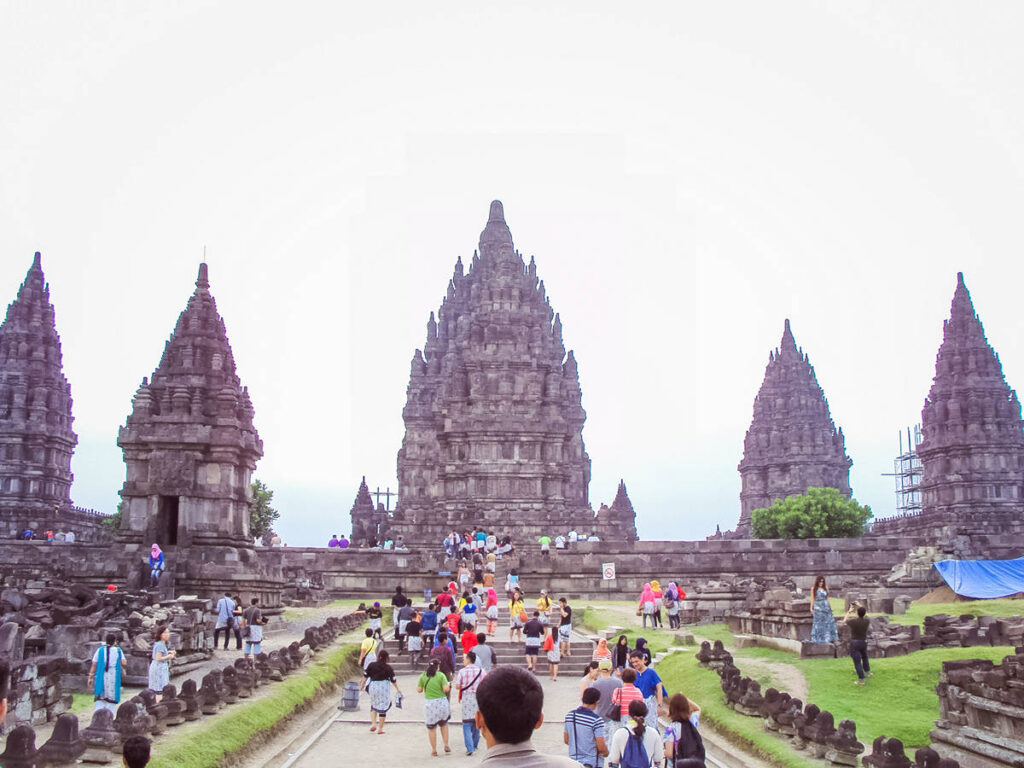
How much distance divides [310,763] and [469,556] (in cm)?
2400

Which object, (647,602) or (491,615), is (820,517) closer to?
(647,602)

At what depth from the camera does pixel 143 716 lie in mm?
12305

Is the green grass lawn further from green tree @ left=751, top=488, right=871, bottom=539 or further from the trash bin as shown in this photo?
green tree @ left=751, top=488, right=871, bottom=539

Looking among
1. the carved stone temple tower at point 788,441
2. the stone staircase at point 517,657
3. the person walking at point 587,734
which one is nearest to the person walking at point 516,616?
the stone staircase at point 517,657

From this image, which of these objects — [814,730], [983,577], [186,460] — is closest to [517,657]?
[814,730]

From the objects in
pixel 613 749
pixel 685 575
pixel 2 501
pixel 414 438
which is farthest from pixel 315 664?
pixel 414 438

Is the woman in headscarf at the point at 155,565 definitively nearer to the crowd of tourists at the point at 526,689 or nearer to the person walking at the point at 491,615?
the crowd of tourists at the point at 526,689

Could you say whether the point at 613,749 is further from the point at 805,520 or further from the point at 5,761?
the point at 805,520

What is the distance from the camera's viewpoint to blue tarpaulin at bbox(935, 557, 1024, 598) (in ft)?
93.1

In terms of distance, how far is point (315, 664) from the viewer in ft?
65.6

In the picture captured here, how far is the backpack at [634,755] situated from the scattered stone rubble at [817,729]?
3288 mm

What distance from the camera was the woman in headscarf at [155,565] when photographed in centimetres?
2681

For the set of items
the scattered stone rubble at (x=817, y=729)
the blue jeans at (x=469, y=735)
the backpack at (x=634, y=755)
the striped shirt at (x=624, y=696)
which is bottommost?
the blue jeans at (x=469, y=735)

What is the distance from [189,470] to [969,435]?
4011 cm
